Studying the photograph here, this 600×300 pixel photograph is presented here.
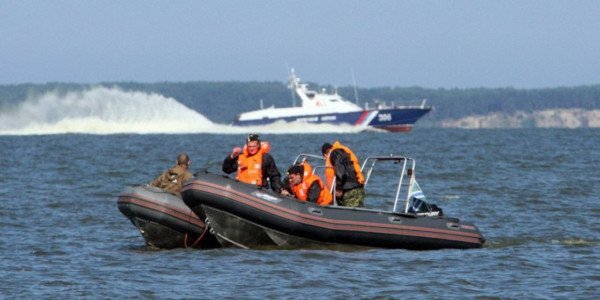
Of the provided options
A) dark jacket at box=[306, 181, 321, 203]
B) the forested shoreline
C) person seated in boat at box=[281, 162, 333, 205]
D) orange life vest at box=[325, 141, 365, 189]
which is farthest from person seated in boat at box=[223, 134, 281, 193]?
the forested shoreline

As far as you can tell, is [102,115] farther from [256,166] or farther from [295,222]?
[295,222]

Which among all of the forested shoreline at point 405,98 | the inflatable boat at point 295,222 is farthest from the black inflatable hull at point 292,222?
the forested shoreline at point 405,98

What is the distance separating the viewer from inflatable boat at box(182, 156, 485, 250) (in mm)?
12750

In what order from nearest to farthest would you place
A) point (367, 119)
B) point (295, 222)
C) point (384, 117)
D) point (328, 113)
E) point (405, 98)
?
point (295, 222)
point (328, 113)
point (367, 119)
point (384, 117)
point (405, 98)

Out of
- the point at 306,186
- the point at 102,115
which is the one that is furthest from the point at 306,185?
the point at 102,115

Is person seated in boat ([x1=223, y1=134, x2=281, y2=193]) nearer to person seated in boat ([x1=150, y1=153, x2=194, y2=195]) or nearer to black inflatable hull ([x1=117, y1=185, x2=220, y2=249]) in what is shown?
person seated in boat ([x1=150, y1=153, x2=194, y2=195])

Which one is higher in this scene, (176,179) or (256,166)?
(256,166)

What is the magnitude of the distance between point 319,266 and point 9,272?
3.50m

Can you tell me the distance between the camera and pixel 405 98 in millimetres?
184625

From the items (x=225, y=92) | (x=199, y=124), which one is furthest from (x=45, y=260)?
(x=225, y=92)

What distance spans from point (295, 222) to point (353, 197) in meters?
1.01

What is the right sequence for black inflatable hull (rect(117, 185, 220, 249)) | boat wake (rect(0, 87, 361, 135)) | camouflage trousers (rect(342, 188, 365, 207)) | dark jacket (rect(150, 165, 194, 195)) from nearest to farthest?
black inflatable hull (rect(117, 185, 220, 249))
camouflage trousers (rect(342, 188, 365, 207))
dark jacket (rect(150, 165, 194, 195))
boat wake (rect(0, 87, 361, 135))

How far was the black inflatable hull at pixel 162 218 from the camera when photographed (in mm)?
13344

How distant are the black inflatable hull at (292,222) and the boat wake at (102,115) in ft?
214
